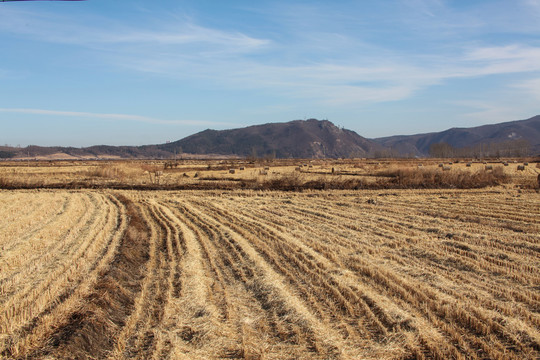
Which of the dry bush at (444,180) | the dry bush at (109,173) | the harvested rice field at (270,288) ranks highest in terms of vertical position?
the dry bush at (109,173)

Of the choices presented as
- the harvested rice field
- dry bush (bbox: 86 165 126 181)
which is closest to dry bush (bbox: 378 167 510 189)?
the harvested rice field

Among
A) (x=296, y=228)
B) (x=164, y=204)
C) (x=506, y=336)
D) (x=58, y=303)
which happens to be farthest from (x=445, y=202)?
(x=58, y=303)

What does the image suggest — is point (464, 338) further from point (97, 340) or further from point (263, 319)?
point (97, 340)

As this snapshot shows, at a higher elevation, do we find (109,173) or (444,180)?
(109,173)

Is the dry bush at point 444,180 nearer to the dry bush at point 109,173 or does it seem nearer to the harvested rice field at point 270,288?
the harvested rice field at point 270,288

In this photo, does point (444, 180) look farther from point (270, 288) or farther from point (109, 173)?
point (109, 173)

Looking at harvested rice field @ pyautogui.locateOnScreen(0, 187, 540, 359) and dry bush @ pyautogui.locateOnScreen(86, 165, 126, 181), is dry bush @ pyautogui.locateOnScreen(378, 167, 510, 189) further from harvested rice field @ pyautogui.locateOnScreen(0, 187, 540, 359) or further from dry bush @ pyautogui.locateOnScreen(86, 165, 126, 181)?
dry bush @ pyautogui.locateOnScreen(86, 165, 126, 181)

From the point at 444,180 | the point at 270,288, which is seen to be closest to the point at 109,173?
the point at 444,180

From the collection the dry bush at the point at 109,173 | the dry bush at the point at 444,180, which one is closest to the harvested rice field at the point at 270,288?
the dry bush at the point at 444,180

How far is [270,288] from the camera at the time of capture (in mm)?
7332

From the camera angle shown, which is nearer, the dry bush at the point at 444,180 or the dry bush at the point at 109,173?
the dry bush at the point at 444,180

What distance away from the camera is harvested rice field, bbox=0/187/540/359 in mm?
5176

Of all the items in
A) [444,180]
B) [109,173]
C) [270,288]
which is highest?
[109,173]

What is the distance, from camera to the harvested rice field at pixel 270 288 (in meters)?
5.18
